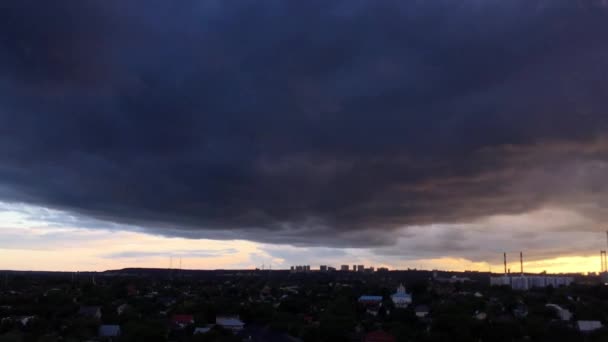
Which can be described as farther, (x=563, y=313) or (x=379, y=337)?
(x=563, y=313)

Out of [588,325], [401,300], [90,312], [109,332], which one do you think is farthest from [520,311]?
[90,312]

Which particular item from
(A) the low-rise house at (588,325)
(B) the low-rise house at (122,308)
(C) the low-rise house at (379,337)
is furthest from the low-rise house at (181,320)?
(A) the low-rise house at (588,325)

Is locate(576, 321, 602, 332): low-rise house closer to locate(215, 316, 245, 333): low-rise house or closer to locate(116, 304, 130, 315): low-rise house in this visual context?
locate(215, 316, 245, 333): low-rise house

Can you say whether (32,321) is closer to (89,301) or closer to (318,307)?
(89,301)

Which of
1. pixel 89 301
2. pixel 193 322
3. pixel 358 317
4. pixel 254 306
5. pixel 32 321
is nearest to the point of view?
pixel 32 321

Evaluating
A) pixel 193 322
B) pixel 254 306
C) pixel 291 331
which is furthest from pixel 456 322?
pixel 254 306

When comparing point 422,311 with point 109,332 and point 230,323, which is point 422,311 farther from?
point 109,332
